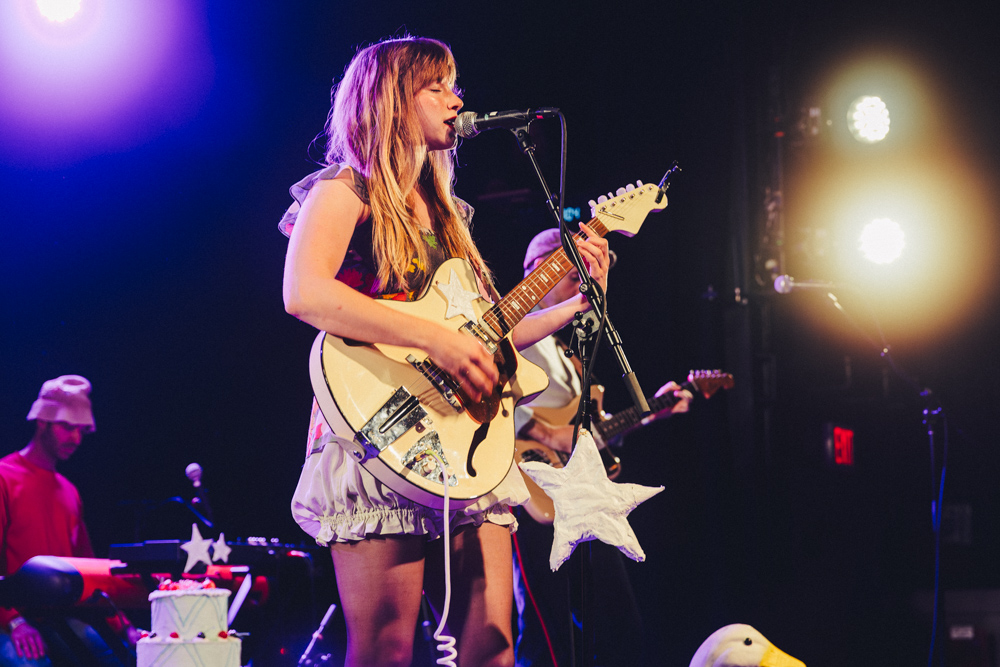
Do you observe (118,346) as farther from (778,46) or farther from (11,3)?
(778,46)

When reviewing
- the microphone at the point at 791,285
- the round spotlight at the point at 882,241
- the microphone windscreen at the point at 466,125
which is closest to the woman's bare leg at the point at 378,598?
the microphone windscreen at the point at 466,125

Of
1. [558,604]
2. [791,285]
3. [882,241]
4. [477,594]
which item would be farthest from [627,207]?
[882,241]

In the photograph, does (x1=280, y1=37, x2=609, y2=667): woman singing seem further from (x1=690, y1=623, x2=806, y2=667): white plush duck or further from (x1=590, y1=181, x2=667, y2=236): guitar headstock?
(x1=690, y1=623, x2=806, y2=667): white plush duck

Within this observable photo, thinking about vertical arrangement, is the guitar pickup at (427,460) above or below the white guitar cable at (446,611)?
above

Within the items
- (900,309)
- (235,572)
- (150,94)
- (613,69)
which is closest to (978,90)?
(900,309)

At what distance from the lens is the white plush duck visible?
2217 mm

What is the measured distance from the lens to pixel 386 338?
1.76m

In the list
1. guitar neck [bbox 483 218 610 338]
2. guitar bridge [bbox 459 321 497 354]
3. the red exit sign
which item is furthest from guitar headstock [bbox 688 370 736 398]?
guitar bridge [bbox 459 321 497 354]

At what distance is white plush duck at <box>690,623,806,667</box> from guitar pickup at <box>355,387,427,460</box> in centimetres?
117

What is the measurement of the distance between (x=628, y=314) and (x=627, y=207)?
96.6 inches

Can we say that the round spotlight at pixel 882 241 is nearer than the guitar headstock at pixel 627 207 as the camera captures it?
No

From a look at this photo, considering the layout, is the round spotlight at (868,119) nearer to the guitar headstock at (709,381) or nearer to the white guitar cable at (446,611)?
the guitar headstock at (709,381)

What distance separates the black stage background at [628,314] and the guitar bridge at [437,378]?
2.86 metres

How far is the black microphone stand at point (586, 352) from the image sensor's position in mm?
1610
